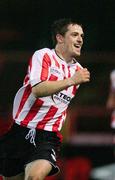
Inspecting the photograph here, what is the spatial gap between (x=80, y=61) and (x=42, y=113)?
3.23m

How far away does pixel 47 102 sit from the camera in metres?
6.09

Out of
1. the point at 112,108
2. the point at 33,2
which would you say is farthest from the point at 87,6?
the point at 112,108

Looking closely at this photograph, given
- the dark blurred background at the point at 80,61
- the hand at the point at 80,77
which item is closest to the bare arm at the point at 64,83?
the hand at the point at 80,77

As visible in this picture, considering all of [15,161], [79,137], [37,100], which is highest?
[37,100]

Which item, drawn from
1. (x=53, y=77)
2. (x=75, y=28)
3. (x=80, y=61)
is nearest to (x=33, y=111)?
(x=53, y=77)

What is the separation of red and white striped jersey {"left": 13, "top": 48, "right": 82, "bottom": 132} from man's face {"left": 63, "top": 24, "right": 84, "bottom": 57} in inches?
4.2

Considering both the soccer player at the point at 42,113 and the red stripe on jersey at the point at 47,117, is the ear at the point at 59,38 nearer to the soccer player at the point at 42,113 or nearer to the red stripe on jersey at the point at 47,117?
the soccer player at the point at 42,113

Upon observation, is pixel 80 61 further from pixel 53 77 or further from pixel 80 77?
pixel 80 77

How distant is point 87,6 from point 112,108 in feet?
5.09

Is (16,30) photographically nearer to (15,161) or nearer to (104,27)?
(104,27)

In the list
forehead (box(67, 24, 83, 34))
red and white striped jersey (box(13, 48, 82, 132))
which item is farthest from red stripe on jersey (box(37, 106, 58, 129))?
forehead (box(67, 24, 83, 34))

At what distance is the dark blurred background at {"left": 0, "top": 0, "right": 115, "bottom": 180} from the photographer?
8836 mm

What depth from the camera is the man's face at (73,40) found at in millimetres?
6078

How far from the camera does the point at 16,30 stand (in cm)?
989
